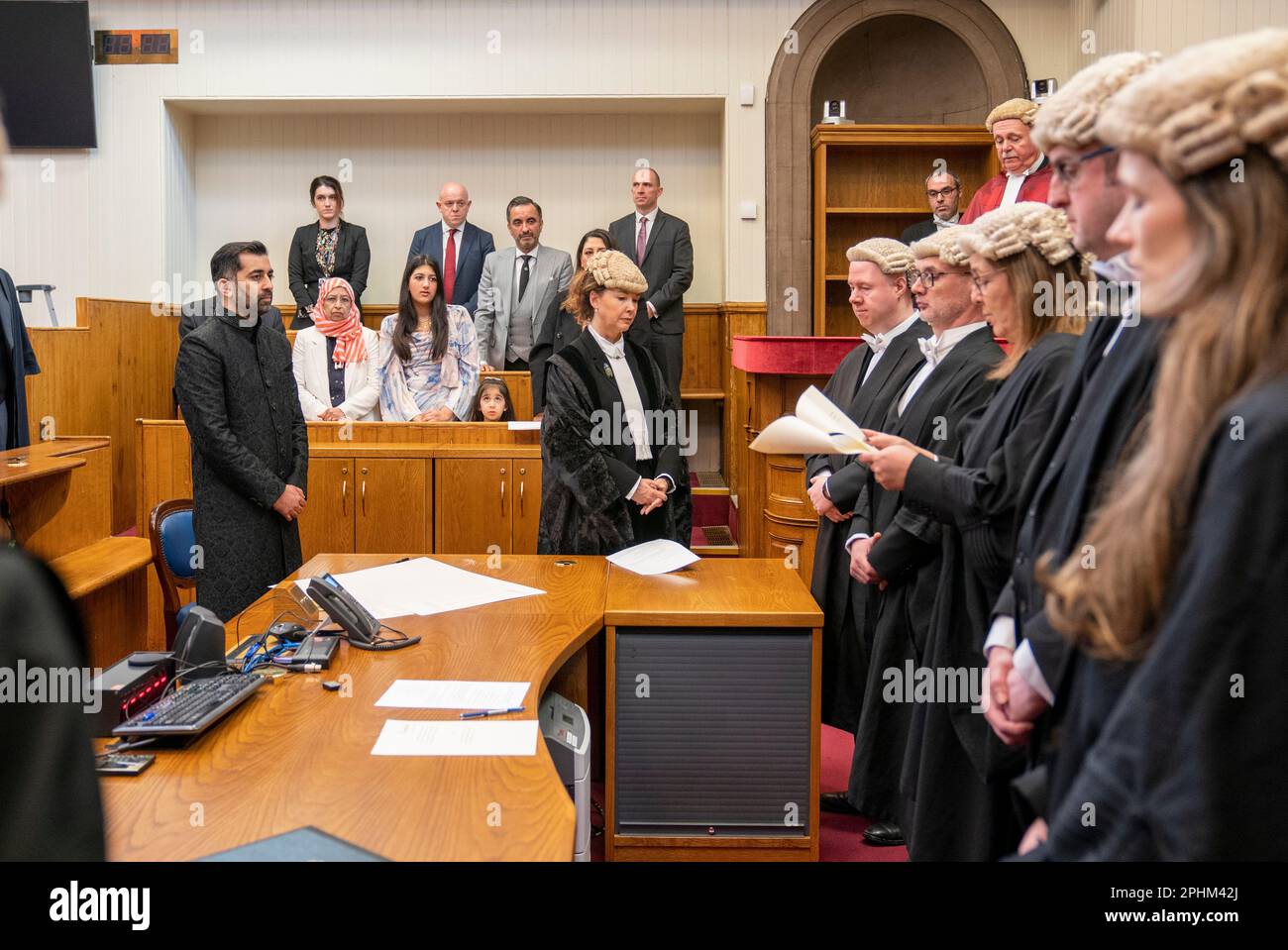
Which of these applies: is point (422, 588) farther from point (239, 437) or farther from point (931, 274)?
point (931, 274)

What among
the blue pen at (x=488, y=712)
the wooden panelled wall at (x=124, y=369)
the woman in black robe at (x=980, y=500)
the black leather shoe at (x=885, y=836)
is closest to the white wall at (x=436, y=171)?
the wooden panelled wall at (x=124, y=369)

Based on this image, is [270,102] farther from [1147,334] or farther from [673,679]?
[1147,334]

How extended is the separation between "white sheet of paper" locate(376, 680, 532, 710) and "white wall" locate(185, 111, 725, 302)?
263 inches

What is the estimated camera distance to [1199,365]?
1.05 m

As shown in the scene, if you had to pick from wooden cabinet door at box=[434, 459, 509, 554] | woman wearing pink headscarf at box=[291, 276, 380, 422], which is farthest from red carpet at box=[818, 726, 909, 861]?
woman wearing pink headscarf at box=[291, 276, 380, 422]

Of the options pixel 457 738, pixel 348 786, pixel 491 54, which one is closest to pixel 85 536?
pixel 457 738

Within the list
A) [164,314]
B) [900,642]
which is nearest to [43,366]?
[164,314]

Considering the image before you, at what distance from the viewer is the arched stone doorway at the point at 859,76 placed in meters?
7.77

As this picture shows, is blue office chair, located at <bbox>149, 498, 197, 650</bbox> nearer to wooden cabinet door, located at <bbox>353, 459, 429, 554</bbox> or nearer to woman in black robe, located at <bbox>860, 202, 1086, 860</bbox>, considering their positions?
wooden cabinet door, located at <bbox>353, 459, 429, 554</bbox>

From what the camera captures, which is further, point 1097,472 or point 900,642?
point 900,642

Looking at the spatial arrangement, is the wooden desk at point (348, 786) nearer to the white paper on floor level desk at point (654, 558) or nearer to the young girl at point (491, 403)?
the white paper on floor level desk at point (654, 558)

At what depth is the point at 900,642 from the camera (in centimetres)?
295

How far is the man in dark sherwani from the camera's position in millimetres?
3717

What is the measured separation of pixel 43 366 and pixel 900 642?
5248 millimetres
